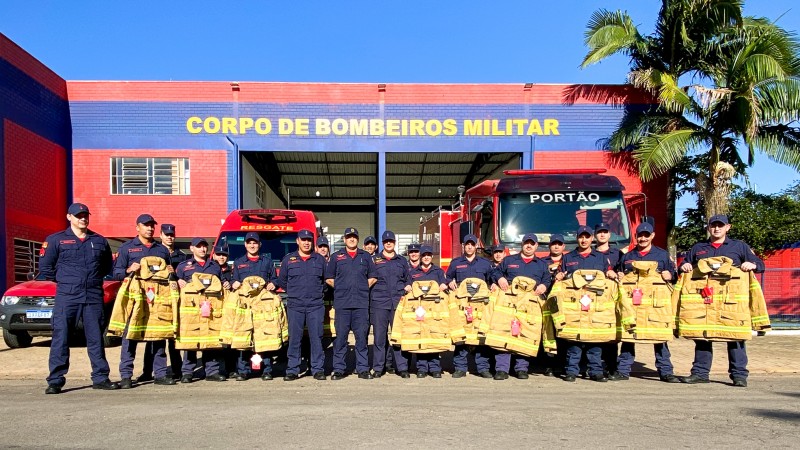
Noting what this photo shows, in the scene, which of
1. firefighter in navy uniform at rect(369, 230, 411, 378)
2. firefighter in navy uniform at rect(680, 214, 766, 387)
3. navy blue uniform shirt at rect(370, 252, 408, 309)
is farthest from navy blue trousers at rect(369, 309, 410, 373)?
firefighter in navy uniform at rect(680, 214, 766, 387)

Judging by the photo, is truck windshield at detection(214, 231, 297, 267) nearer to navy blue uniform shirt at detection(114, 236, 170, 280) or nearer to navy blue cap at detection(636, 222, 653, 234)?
navy blue uniform shirt at detection(114, 236, 170, 280)

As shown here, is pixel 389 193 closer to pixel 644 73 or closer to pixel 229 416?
pixel 644 73

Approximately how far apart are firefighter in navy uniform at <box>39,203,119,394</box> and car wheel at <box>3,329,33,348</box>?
205 inches

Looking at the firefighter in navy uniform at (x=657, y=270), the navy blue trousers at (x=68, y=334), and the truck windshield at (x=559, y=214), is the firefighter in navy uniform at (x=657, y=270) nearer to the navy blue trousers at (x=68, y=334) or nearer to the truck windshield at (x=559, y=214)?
the truck windshield at (x=559, y=214)

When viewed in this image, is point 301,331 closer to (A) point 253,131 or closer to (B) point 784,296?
(B) point 784,296

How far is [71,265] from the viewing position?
25.8 feet

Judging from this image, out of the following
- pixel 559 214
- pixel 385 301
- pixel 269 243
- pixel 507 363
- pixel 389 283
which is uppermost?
pixel 559 214

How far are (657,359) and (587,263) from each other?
61.9 inches

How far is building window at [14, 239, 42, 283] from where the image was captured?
59.4 feet

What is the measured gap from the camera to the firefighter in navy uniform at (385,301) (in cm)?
897

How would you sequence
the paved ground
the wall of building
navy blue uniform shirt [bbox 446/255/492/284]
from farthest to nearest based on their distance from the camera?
the wall of building, navy blue uniform shirt [bbox 446/255/492/284], the paved ground

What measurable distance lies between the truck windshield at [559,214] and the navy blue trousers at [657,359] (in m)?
2.28

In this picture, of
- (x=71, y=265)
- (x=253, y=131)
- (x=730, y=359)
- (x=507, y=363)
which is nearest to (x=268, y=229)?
(x=71, y=265)

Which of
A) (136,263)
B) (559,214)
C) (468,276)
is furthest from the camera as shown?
(559,214)
